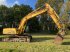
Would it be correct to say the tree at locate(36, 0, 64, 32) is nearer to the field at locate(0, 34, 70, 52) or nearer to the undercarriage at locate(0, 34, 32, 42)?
the undercarriage at locate(0, 34, 32, 42)

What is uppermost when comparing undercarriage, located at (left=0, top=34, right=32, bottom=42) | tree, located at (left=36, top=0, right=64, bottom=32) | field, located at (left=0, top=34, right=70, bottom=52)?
tree, located at (left=36, top=0, right=64, bottom=32)

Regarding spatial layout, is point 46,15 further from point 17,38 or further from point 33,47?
point 33,47

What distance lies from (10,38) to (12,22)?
43625 millimetres

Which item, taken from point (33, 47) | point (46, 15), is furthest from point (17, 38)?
point (46, 15)

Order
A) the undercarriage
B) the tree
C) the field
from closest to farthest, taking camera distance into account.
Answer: the field < the undercarriage < the tree

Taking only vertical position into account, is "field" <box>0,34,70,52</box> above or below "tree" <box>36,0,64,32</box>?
below

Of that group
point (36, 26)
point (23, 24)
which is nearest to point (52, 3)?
point (36, 26)

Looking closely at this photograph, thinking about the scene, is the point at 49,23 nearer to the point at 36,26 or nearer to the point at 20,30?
the point at 36,26

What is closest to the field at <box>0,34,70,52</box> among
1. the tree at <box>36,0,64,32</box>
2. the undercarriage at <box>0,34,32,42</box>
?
the undercarriage at <box>0,34,32,42</box>

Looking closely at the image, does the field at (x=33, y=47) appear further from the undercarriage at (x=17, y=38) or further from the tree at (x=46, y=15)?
the tree at (x=46, y=15)

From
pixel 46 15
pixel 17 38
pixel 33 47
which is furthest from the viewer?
pixel 46 15

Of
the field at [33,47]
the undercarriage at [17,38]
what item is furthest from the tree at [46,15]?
the field at [33,47]

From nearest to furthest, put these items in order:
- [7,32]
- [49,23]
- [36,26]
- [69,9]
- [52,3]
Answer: [7,32] < [69,9] < [52,3] < [49,23] < [36,26]

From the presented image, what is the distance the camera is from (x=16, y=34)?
26141 millimetres
